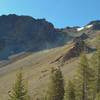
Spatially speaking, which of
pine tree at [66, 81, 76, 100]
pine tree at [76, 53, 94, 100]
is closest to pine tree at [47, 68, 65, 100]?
pine tree at [66, 81, 76, 100]

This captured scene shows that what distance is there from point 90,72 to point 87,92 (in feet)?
21.1

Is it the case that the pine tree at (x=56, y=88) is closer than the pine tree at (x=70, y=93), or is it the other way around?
the pine tree at (x=70, y=93)

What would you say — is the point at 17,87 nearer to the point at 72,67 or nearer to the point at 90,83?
the point at 90,83

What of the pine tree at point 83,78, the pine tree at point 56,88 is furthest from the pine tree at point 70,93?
the pine tree at point 56,88

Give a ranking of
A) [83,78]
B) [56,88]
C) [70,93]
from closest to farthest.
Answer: [70,93], [83,78], [56,88]

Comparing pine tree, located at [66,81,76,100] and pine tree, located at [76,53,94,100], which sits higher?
pine tree, located at [76,53,94,100]

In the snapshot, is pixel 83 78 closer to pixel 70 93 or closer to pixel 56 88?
pixel 70 93

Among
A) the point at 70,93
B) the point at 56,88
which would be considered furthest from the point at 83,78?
the point at 56,88

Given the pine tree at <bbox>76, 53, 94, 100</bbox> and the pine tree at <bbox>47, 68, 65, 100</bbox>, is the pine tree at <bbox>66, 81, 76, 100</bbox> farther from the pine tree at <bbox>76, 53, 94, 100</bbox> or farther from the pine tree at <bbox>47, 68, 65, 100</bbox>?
the pine tree at <bbox>47, 68, 65, 100</bbox>

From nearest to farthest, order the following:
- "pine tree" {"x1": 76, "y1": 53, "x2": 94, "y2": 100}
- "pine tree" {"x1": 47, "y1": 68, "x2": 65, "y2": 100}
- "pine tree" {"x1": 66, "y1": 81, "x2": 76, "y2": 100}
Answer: "pine tree" {"x1": 66, "y1": 81, "x2": 76, "y2": 100}
"pine tree" {"x1": 76, "y1": 53, "x2": 94, "y2": 100}
"pine tree" {"x1": 47, "y1": 68, "x2": 65, "y2": 100}

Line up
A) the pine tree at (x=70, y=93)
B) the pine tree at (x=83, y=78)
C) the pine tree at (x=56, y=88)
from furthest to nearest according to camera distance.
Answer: the pine tree at (x=56, y=88)
the pine tree at (x=83, y=78)
the pine tree at (x=70, y=93)

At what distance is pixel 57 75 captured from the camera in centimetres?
7050

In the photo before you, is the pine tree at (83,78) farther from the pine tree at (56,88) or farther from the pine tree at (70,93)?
the pine tree at (56,88)

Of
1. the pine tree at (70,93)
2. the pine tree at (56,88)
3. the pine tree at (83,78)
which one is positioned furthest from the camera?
the pine tree at (56,88)
